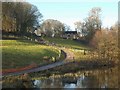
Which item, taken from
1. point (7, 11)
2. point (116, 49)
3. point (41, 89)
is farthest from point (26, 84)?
point (7, 11)

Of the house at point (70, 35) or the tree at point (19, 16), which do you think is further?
the house at point (70, 35)

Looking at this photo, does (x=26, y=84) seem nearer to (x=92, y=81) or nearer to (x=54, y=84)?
(x=54, y=84)

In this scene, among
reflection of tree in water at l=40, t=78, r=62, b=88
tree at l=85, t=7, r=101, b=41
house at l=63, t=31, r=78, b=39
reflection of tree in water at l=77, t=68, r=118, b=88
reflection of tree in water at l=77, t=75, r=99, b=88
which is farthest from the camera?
house at l=63, t=31, r=78, b=39

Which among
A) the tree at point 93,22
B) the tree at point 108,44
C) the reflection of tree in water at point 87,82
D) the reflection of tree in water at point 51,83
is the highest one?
the tree at point 93,22

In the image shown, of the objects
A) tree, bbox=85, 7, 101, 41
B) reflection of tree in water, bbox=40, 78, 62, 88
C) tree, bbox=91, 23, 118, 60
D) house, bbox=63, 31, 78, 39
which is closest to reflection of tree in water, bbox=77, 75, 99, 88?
reflection of tree in water, bbox=40, 78, 62, 88

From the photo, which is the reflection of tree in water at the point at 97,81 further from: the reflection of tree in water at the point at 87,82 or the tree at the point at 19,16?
the tree at the point at 19,16

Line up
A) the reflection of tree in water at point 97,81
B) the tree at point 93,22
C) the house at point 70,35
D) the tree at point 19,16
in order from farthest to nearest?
1. the house at point 70,35
2. the tree at point 93,22
3. the tree at point 19,16
4. the reflection of tree in water at point 97,81

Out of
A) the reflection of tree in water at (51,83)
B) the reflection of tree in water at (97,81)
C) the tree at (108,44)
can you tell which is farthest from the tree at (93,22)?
the reflection of tree in water at (51,83)

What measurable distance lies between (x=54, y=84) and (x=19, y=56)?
18025 mm

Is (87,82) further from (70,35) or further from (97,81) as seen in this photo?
(70,35)

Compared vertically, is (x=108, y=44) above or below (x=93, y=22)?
below

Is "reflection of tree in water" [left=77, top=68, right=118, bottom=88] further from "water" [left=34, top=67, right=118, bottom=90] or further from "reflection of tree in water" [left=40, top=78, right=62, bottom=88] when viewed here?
"reflection of tree in water" [left=40, top=78, right=62, bottom=88]

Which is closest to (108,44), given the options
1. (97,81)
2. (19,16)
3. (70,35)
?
(97,81)

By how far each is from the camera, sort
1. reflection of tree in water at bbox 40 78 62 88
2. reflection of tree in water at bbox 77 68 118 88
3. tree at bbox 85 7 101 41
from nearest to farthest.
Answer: reflection of tree in water at bbox 40 78 62 88 < reflection of tree in water at bbox 77 68 118 88 < tree at bbox 85 7 101 41
